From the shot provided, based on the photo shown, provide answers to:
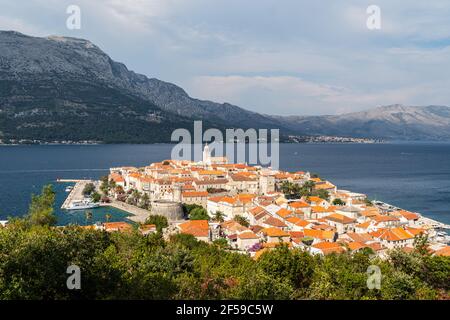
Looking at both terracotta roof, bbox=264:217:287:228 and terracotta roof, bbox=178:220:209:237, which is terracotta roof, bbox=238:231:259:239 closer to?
terracotta roof, bbox=178:220:209:237

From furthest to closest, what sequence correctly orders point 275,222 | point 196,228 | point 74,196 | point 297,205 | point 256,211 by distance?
1. point 74,196
2. point 297,205
3. point 256,211
4. point 275,222
5. point 196,228

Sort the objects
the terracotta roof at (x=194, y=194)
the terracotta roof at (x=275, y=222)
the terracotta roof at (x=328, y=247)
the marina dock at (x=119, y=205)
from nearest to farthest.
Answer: the terracotta roof at (x=328, y=247)
the terracotta roof at (x=275, y=222)
the marina dock at (x=119, y=205)
the terracotta roof at (x=194, y=194)

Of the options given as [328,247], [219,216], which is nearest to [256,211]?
[219,216]

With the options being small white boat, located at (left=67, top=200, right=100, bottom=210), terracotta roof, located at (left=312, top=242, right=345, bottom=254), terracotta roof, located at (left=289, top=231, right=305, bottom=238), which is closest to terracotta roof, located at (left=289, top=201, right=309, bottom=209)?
terracotta roof, located at (left=289, top=231, right=305, bottom=238)

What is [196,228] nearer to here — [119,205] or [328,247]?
[328,247]

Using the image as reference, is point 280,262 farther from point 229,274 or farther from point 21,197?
point 21,197

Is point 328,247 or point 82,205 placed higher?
point 328,247

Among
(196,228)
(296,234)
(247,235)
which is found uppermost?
(196,228)

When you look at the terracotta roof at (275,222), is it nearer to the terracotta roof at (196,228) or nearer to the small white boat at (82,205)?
A: the terracotta roof at (196,228)

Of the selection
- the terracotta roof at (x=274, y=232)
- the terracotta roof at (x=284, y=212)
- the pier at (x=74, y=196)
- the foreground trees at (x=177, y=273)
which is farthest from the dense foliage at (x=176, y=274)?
the pier at (x=74, y=196)
